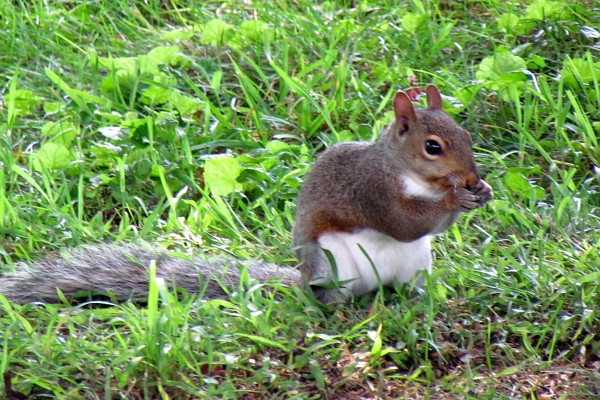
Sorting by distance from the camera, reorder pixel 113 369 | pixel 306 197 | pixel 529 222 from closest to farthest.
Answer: pixel 113 369, pixel 306 197, pixel 529 222

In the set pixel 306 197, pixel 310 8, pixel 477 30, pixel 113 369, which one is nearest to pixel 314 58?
pixel 310 8

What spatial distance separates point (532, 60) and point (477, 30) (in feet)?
1.26

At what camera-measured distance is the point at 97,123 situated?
4.13 m

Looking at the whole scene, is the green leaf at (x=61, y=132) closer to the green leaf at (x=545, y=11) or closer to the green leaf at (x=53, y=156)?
the green leaf at (x=53, y=156)

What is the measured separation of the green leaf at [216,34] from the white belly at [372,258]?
1.77m

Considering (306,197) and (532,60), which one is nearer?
(306,197)

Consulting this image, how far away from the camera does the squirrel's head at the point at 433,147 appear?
2842mm

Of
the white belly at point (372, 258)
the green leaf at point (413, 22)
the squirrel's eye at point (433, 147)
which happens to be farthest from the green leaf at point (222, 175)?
the green leaf at point (413, 22)

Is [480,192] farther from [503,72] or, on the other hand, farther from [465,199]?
[503,72]

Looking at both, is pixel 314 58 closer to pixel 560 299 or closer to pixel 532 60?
pixel 532 60

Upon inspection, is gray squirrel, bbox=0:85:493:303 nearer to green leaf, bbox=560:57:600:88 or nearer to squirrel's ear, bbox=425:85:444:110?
squirrel's ear, bbox=425:85:444:110

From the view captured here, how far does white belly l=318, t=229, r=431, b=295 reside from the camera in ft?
9.71

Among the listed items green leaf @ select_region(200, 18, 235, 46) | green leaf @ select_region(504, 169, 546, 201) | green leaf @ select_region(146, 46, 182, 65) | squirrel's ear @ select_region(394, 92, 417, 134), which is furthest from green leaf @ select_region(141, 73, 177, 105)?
squirrel's ear @ select_region(394, 92, 417, 134)

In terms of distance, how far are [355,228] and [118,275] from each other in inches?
26.6
